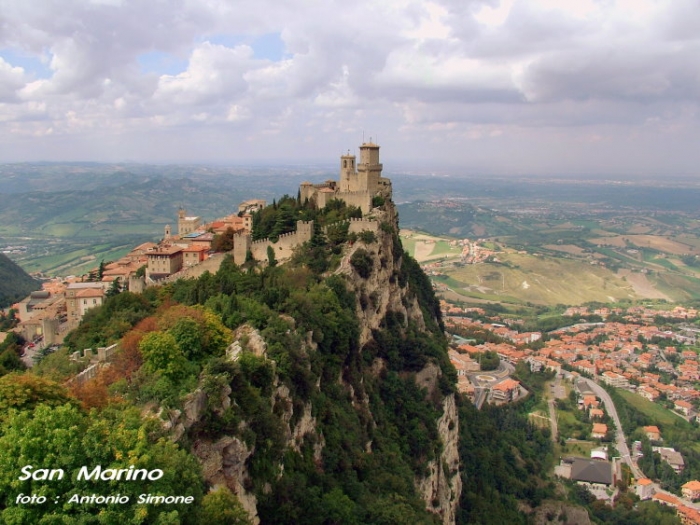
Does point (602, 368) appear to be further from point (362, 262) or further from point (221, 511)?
point (221, 511)

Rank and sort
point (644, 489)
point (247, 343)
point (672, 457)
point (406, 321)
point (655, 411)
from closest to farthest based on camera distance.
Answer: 1. point (247, 343)
2. point (406, 321)
3. point (644, 489)
4. point (672, 457)
5. point (655, 411)

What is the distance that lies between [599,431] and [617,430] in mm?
4389

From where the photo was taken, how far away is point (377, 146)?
155 feet

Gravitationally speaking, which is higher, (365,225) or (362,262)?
(365,225)

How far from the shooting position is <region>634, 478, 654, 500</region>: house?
55938 millimetres

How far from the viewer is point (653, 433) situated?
7000 cm

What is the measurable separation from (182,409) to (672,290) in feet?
528

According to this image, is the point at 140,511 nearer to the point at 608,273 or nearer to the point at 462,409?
the point at 462,409

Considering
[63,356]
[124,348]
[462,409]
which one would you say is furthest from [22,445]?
[462,409]

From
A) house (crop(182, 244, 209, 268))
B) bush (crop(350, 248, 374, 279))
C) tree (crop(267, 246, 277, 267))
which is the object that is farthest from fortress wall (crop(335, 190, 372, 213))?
house (crop(182, 244, 209, 268))

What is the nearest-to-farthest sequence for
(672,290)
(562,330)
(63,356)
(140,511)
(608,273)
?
1. (140,511)
2. (63,356)
3. (562,330)
4. (672,290)
5. (608,273)

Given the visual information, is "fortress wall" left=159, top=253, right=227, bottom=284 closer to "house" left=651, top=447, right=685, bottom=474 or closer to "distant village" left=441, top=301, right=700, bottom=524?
"distant village" left=441, top=301, right=700, bottom=524

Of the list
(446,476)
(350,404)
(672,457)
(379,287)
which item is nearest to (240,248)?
(379,287)

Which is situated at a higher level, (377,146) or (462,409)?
(377,146)
